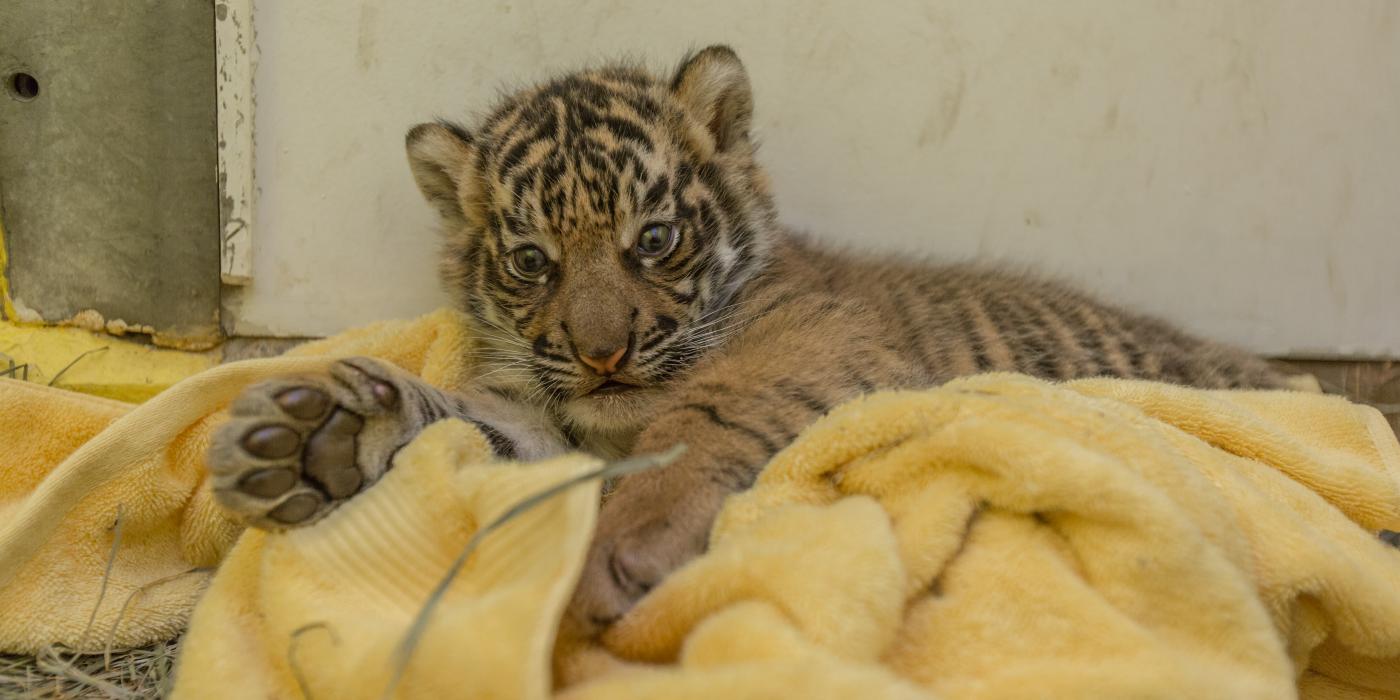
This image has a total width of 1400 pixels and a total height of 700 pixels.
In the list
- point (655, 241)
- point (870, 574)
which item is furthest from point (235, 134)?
point (870, 574)

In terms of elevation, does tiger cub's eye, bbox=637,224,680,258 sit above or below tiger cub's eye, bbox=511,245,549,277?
above

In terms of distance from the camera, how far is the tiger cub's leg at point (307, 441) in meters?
1.56

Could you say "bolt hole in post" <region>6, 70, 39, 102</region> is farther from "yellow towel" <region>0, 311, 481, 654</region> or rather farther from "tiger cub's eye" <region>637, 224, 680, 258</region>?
"tiger cub's eye" <region>637, 224, 680, 258</region>

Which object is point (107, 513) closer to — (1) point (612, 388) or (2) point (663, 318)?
(1) point (612, 388)

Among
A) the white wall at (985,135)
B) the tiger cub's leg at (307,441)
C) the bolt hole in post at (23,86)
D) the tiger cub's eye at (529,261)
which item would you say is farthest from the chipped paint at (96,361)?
the tiger cub's leg at (307,441)

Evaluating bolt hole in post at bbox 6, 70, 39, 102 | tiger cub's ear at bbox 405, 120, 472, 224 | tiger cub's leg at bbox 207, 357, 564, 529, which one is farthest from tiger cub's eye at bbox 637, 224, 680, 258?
bolt hole in post at bbox 6, 70, 39, 102

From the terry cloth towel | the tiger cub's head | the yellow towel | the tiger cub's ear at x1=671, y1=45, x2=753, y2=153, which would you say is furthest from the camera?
the tiger cub's ear at x1=671, y1=45, x2=753, y2=153

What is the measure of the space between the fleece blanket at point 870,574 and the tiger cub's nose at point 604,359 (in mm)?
442

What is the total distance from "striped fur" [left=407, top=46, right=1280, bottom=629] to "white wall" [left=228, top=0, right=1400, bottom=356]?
0.27 meters

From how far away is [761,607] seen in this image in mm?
1324

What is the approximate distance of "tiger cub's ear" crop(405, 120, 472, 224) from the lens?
2.58m

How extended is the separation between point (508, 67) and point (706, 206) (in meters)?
0.87

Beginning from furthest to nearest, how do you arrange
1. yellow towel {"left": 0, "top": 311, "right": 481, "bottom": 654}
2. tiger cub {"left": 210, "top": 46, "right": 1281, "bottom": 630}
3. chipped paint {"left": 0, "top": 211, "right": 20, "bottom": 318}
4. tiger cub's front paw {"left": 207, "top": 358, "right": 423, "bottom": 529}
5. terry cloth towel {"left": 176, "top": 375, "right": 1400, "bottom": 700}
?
chipped paint {"left": 0, "top": 211, "right": 20, "bottom": 318} → yellow towel {"left": 0, "top": 311, "right": 481, "bottom": 654} → tiger cub {"left": 210, "top": 46, "right": 1281, "bottom": 630} → tiger cub's front paw {"left": 207, "top": 358, "right": 423, "bottom": 529} → terry cloth towel {"left": 176, "top": 375, "right": 1400, "bottom": 700}

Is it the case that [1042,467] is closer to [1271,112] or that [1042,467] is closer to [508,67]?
[508,67]
